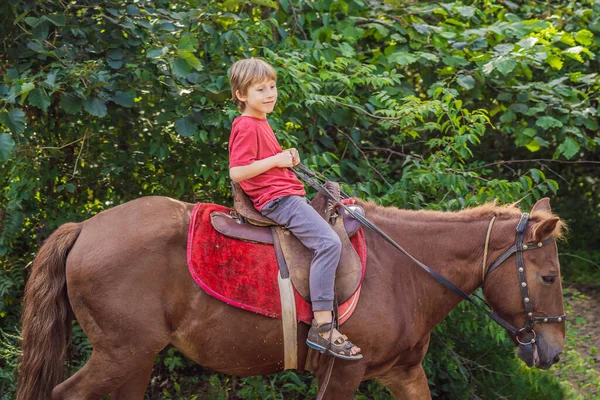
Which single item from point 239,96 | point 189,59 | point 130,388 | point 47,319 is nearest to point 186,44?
point 189,59

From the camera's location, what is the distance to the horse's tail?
390 centimetres

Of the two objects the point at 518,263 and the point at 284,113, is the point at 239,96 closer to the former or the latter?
the point at 284,113

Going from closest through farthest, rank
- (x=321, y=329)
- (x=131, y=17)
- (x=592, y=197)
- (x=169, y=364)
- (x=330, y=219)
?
A: (x=321, y=329) < (x=330, y=219) < (x=131, y=17) < (x=169, y=364) < (x=592, y=197)

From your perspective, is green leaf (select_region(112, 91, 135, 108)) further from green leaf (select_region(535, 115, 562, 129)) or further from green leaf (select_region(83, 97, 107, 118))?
green leaf (select_region(535, 115, 562, 129))

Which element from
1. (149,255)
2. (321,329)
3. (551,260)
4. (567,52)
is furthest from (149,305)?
(567,52)

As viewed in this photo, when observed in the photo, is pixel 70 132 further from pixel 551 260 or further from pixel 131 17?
pixel 551 260

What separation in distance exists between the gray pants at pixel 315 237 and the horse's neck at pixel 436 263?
Result: 1.32ft

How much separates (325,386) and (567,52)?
365cm

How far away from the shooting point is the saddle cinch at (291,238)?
3.88m

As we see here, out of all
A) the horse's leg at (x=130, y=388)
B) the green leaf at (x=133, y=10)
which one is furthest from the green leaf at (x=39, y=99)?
the horse's leg at (x=130, y=388)

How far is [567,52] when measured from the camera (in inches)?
233

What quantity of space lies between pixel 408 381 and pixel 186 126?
2.30 metres

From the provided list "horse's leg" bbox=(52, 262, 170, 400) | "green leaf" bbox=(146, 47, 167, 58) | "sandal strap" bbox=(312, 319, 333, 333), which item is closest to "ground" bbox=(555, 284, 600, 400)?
"sandal strap" bbox=(312, 319, 333, 333)

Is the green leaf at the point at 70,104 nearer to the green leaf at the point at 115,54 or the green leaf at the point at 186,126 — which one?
the green leaf at the point at 115,54
